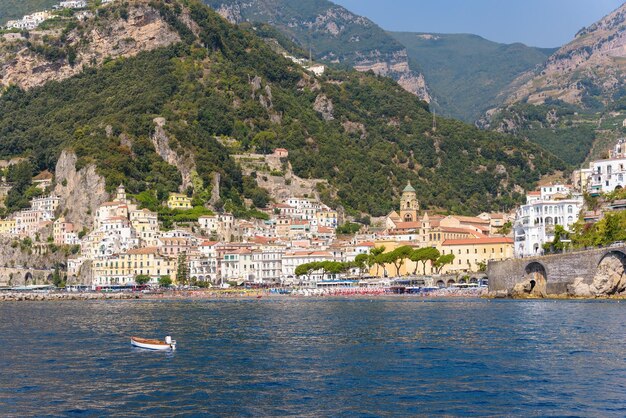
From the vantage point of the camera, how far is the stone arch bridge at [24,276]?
140 m

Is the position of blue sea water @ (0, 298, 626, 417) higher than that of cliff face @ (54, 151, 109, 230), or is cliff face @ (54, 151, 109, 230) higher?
cliff face @ (54, 151, 109, 230)

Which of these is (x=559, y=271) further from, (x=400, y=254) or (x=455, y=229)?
(x=455, y=229)

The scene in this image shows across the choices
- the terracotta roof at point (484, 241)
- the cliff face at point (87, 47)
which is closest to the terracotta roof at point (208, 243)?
the terracotta roof at point (484, 241)

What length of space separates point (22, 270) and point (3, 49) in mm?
68890

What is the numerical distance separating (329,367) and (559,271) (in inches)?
1978

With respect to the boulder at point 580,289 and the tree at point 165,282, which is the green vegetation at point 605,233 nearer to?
the boulder at point 580,289

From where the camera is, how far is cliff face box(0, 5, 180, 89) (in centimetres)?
18850

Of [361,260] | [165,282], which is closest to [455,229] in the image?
[361,260]

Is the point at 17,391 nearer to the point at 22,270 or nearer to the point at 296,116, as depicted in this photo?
the point at 22,270

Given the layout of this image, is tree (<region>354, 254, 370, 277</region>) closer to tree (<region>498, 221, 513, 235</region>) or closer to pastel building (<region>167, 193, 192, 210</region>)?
tree (<region>498, 221, 513, 235</region>)

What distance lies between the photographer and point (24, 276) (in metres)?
141

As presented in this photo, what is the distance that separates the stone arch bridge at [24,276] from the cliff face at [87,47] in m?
58.3

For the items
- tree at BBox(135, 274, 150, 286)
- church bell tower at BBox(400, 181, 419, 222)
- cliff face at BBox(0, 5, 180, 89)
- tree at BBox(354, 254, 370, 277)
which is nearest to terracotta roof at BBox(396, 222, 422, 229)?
church bell tower at BBox(400, 181, 419, 222)

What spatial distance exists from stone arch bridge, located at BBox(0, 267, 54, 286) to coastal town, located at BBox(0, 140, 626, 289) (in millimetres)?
424
